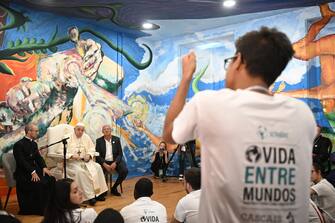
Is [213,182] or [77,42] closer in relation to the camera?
[213,182]

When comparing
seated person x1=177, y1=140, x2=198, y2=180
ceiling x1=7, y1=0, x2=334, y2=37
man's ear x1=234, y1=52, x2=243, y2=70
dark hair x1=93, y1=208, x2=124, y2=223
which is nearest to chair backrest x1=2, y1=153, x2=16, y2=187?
ceiling x1=7, y1=0, x2=334, y2=37

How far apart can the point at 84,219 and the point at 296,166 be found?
1812 millimetres

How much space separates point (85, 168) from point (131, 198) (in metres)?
0.93

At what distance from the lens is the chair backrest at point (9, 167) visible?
516cm

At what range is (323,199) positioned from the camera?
10.6 ft

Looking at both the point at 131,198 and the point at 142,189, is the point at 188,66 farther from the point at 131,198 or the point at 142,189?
the point at 131,198

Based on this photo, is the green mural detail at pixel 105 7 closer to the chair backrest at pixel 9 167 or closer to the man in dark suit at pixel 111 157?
the man in dark suit at pixel 111 157

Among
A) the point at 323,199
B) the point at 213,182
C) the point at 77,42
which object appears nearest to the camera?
the point at 213,182

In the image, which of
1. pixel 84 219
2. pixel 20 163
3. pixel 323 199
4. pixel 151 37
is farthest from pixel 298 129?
pixel 151 37

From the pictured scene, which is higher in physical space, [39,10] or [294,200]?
[39,10]

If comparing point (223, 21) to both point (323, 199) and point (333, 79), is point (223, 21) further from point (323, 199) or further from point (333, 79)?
point (323, 199)

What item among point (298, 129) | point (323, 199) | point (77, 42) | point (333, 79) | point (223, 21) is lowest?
point (323, 199)

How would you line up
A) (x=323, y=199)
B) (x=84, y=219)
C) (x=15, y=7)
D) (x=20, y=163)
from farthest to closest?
(x=15, y=7), (x=20, y=163), (x=323, y=199), (x=84, y=219)

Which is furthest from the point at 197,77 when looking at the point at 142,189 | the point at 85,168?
the point at 142,189
